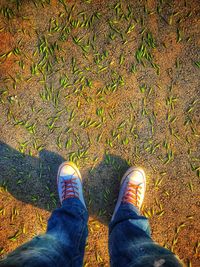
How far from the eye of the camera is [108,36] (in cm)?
286

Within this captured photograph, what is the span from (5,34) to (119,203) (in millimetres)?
2329

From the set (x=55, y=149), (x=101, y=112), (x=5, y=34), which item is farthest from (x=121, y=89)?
(x=5, y=34)

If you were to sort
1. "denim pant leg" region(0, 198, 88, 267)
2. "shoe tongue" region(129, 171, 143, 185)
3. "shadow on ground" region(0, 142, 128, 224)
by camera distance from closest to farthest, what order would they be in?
"denim pant leg" region(0, 198, 88, 267) < "shoe tongue" region(129, 171, 143, 185) < "shadow on ground" region(0, 142, 128, 224)

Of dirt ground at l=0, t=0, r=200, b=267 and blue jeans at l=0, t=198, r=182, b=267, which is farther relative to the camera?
dirt ground at l=0, t=0, r=200, b=267

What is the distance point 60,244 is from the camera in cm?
201

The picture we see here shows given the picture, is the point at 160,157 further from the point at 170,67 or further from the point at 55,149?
the point at 55,149

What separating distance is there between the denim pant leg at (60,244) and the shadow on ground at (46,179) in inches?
11.1

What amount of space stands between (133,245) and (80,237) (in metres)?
0.53

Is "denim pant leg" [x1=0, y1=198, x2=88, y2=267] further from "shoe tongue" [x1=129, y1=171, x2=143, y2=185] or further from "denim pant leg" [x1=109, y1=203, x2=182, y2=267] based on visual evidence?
"shoe tongue" [x1=129, y1=171, x2=143, y2=185]

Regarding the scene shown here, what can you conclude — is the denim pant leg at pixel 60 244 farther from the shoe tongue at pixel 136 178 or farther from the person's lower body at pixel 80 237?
the shoe tongue at pixel 136 178

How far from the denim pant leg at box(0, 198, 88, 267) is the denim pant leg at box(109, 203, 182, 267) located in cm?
31

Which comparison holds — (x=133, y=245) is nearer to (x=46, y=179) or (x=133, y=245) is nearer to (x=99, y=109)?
(x=46, y=179)

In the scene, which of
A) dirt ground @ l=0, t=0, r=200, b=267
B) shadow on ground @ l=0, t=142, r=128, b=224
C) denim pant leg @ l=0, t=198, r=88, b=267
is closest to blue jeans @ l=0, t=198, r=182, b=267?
denim pant leg @ l=0, t=198, r=88, b=267

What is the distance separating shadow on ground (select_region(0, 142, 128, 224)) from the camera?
112 inches
